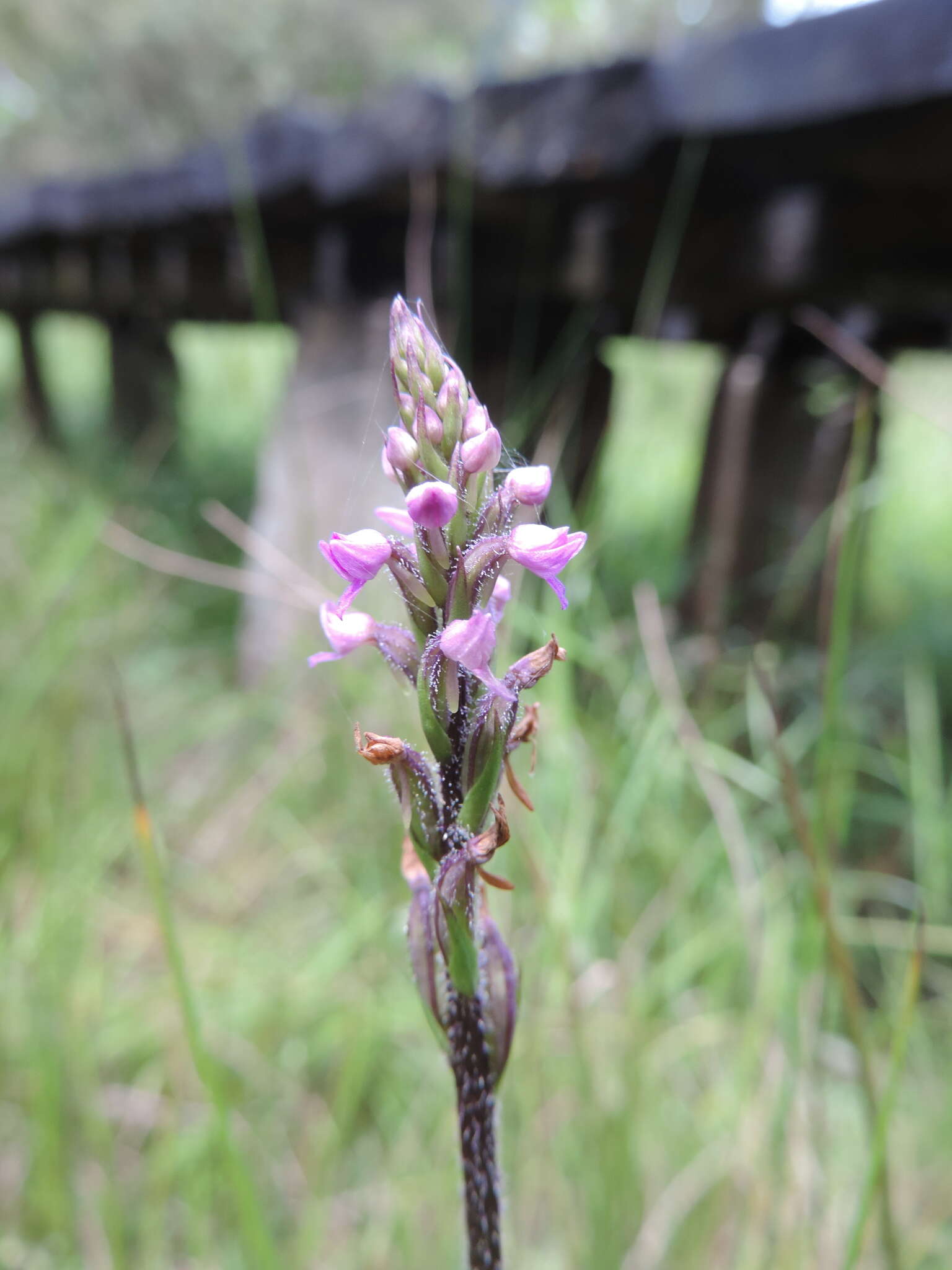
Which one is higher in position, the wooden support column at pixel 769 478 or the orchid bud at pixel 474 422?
the wooden support column at pixel 769 478

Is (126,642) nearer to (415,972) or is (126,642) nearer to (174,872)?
(174,872)

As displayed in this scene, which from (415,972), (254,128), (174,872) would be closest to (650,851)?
(174,872)

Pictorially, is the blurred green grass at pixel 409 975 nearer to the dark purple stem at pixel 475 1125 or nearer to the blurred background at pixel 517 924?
the blurred background at pixel 517 924

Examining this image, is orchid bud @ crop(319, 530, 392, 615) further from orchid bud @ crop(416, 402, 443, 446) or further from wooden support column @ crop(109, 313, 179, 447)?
wooden support column @ crop(109, 313, 179, 447)

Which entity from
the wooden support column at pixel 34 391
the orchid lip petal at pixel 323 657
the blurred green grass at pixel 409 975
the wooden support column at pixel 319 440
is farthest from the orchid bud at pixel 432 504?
the wooden support column at pixel 34 391

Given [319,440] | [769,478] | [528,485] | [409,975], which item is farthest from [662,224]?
[528,485]

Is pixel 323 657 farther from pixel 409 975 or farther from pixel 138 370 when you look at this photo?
pixel 138 370

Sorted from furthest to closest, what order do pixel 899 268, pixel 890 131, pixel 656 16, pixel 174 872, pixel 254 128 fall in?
1. pixel 656 16
2. pixel 254 128
3. pixel 899 268
4. pixel 174 872
5. pixel 890 131
